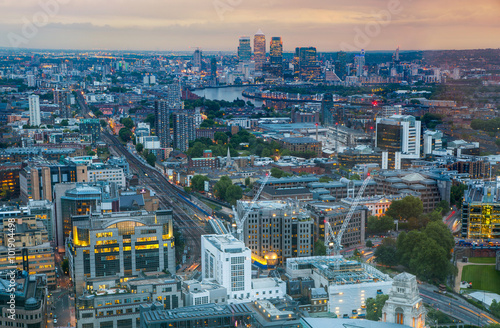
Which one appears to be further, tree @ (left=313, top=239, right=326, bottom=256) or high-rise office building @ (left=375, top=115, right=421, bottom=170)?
high-rise office building @ (left=375, top=115, right=421, bottom=170)

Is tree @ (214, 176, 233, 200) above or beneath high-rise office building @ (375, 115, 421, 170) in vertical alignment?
beneath

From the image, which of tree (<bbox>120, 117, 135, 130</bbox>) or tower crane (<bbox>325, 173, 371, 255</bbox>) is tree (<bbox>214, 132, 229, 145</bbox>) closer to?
tree (<bbox>120, 117, 135, 130</bbox>)

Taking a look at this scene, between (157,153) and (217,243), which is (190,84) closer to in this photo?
(157,153)

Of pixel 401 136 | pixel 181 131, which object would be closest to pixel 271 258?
pixel 401 136

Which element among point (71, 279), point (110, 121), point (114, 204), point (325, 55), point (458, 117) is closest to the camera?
point (71, 279)

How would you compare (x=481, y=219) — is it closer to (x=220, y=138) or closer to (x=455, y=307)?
(x=455, y=307)

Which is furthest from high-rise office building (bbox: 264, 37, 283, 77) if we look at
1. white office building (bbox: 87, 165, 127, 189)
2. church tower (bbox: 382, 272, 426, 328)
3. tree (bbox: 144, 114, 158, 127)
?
church tower (bbox: 382, 272, 426, 328)

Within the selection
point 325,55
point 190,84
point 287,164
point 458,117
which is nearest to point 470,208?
point 287,164
